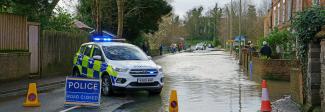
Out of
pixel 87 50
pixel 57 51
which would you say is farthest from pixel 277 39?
pixel 87 50

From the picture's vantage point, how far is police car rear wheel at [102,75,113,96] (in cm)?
1470

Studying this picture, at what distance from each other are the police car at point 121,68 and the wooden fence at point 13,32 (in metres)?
3.87

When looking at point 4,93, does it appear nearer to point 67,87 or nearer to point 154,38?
point 67,87

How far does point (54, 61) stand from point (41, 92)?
6.79 meters

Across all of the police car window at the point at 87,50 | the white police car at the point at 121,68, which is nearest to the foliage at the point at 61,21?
the police car window at the point at 87,50

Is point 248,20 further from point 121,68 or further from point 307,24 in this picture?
point 307,24

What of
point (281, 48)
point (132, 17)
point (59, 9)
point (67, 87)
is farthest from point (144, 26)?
point (67, 87)

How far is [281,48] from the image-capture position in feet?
82.3

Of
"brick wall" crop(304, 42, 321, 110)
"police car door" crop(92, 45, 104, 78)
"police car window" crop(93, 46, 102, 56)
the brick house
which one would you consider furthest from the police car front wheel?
the brick house

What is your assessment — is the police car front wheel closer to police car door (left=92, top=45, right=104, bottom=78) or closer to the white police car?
the white police car

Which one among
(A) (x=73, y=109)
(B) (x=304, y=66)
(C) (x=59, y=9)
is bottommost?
(A) (x=73, y=109)

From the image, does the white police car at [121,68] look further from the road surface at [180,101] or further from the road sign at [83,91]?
the road sign at [83,91]

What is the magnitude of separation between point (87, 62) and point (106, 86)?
176cm

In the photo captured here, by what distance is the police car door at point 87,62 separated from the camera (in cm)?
1613
